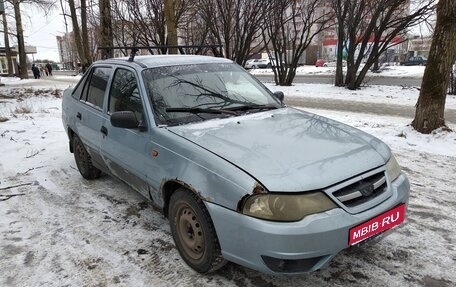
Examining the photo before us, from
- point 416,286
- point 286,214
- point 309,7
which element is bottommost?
point 416,286

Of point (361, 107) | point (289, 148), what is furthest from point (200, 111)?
point (361, 107)

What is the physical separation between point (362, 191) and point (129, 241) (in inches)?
83.8

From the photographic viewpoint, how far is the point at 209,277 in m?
2.95

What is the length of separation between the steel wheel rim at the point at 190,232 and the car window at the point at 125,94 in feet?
3.32

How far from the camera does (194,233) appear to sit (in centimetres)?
295

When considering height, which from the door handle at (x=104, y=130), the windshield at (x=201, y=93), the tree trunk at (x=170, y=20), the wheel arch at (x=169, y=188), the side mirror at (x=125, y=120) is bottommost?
the wheel arch at (x=169, y=188)

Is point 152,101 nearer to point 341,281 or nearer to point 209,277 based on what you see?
point 209,277

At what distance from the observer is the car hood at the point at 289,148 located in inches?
98.7

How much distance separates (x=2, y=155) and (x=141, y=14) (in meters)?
14.6

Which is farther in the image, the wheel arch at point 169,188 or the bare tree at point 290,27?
the bare tree at point 290,27

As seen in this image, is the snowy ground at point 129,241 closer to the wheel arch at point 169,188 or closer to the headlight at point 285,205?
the wheel arch at point 169,188

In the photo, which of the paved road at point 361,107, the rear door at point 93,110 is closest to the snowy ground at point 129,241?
the rear door at point 93,110

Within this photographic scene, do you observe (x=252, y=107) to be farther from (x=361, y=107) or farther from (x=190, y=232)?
(x=361, y=107)

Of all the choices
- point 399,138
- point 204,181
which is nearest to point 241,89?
point 204,181
